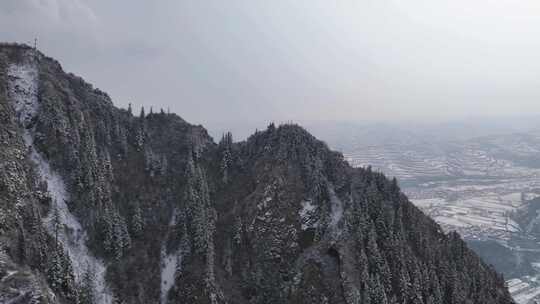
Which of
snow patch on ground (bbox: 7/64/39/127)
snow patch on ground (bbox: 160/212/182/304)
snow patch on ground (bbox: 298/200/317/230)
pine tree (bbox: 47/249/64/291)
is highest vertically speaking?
snow patch on ground (bbox: 7/64/39/127)

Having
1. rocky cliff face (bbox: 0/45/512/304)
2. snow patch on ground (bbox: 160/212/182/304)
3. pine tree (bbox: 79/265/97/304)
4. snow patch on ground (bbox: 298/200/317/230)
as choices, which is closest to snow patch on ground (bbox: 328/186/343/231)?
rocky cliff face (bbox: 0/45/512/304)

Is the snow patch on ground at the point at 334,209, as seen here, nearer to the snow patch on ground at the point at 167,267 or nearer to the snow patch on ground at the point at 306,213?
the snow patch on ground at the point at 306,213

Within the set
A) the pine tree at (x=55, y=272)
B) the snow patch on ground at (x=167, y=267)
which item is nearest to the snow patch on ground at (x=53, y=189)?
the pine tree at (x=55, y=272)

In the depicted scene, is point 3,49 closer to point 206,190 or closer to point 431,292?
point 206,190

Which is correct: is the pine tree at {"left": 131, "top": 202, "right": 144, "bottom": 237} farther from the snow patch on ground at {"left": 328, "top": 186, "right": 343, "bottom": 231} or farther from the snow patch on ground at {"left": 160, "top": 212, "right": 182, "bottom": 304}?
the snow patch on ground at {"left": 328, "top": 186, "right": 343, "bottom": 231}

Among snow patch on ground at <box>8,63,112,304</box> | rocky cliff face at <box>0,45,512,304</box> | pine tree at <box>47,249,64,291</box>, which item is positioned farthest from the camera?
snow patch on ground at <box>8,63,112,304</box>

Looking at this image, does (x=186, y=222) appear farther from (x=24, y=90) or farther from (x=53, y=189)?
(x=24, y=90)
